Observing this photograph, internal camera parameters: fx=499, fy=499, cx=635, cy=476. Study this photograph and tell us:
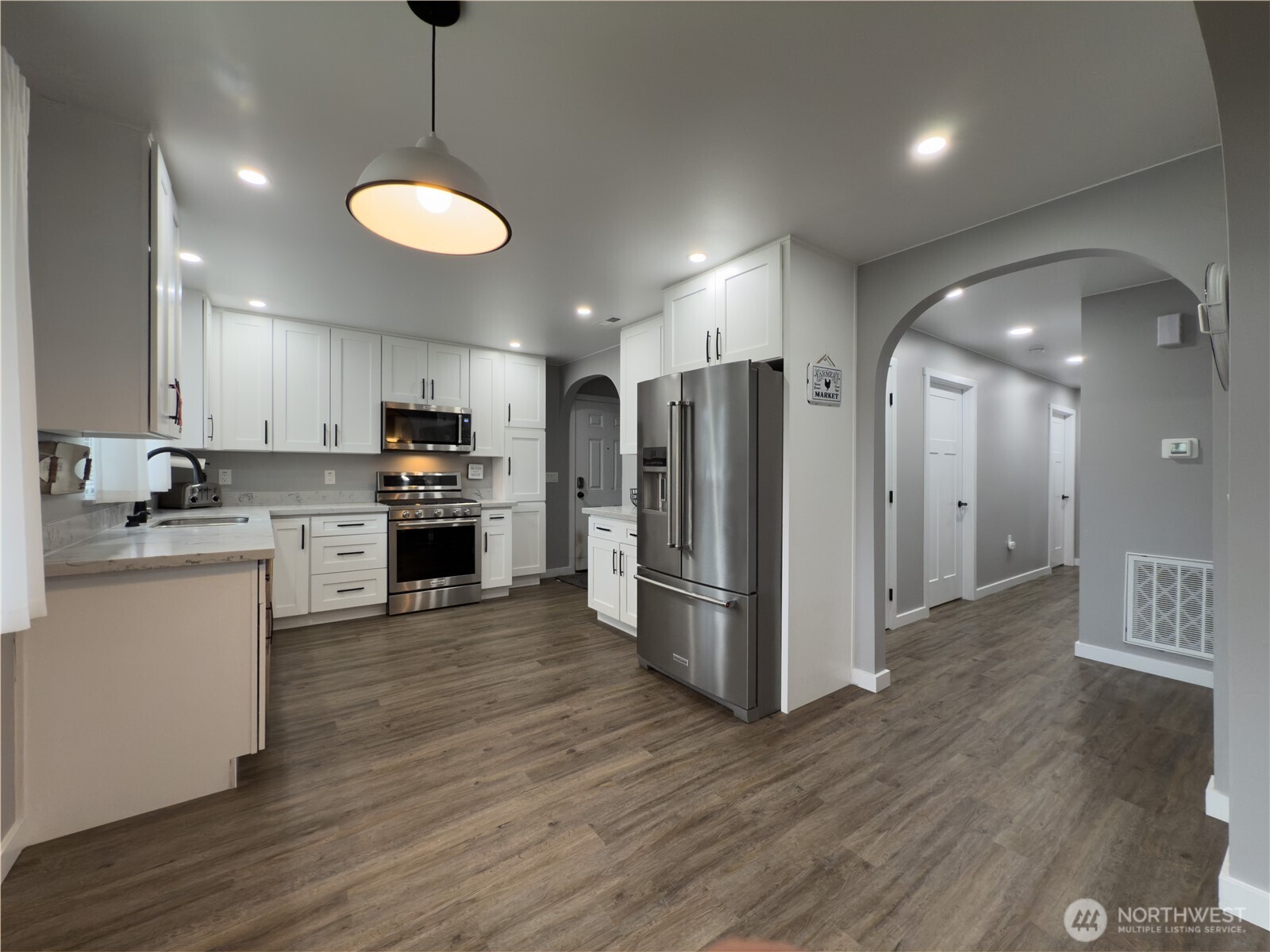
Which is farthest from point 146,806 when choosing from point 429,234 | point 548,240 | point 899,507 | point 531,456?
point 899,507

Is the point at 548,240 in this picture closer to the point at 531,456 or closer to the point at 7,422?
the point at 7,422

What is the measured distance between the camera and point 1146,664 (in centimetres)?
321

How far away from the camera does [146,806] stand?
1804mm

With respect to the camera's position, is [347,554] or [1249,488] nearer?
[1249,488]

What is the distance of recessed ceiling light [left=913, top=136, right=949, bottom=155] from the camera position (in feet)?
6.00

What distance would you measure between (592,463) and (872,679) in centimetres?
414

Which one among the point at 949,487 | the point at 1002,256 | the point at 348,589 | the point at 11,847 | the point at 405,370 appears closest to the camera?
the point at 11,847

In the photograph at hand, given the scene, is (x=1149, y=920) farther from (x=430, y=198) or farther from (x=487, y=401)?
(x=487, y=401)

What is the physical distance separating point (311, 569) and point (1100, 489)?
5.78 metres

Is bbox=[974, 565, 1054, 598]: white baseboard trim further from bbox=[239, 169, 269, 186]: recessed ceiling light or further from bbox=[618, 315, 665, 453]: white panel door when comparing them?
bbox=[239, 169, 269, 186]: recessed ceiling light

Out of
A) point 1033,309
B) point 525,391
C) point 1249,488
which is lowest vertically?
point 1249,488

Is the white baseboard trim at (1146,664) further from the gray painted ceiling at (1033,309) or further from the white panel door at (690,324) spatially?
the white panel door at (690,324)

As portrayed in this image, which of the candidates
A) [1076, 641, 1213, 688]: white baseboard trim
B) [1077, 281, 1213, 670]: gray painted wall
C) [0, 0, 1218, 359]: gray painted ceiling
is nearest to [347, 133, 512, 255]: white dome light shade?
[0, 0, 1218, 359]: gray painted ceiling

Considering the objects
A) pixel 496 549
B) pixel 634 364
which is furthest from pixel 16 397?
pixel 496 549
